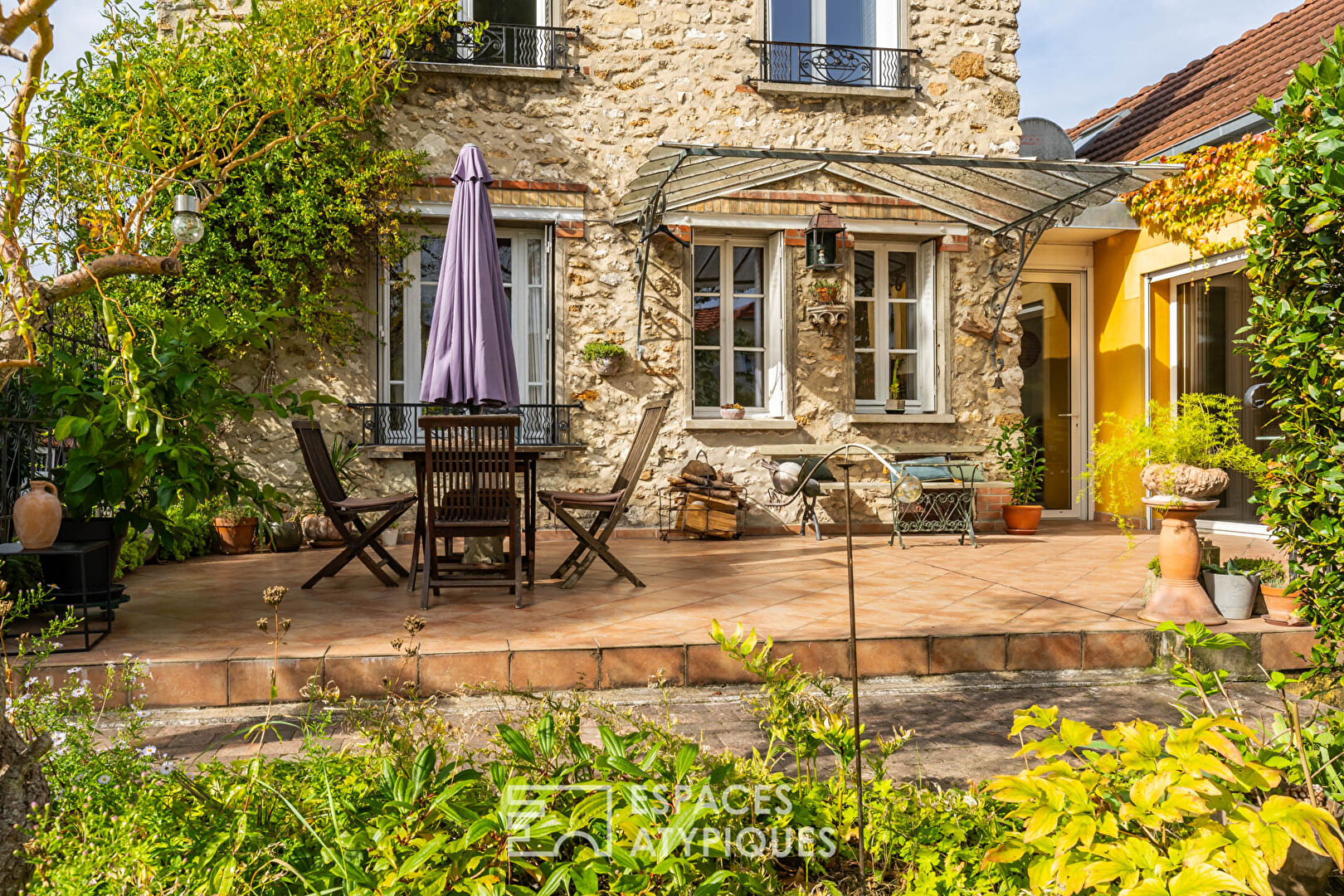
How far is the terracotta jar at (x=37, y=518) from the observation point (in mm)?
3338

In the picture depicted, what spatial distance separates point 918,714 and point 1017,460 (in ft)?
17.4

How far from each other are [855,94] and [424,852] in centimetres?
748

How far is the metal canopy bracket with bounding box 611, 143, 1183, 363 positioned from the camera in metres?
5.43

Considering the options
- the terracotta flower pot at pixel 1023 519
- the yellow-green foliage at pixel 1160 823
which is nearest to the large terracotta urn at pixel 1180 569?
the yellow-green foliage at pixel 1160 823

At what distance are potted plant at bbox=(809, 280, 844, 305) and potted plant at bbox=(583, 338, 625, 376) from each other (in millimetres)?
1719

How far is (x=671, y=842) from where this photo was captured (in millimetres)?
1293

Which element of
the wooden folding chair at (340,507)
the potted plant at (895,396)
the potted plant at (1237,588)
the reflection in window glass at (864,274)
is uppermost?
the reflection in window glass at (864,274)

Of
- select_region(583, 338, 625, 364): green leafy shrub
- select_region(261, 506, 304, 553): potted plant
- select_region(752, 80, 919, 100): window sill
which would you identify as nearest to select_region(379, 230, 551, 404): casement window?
select_region(583, 338, 625, 364): green leafy shrub

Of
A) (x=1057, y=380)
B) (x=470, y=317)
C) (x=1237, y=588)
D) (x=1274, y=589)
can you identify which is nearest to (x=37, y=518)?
(x=470, y=317)

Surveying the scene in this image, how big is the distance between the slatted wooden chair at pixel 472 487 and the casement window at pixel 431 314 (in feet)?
9.59

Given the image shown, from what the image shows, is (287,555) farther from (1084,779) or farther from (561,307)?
(1084,779)

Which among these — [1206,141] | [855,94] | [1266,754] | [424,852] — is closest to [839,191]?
[855,94]

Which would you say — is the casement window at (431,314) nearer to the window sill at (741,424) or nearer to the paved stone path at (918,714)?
the window sill at (741,424)

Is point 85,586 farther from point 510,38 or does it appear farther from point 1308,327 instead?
point 510,38
